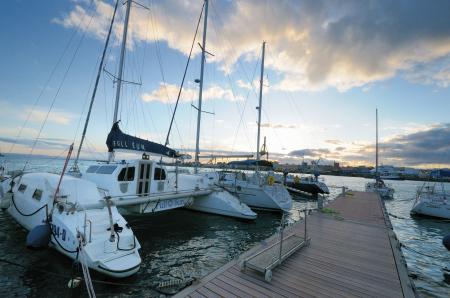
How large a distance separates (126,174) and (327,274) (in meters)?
9.99

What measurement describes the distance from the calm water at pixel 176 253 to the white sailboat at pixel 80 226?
678mm

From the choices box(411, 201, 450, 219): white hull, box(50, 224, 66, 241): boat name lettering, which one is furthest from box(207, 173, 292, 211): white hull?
box(50, 224, 66, 241): boat name lettering

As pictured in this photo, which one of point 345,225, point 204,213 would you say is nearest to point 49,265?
point 204,213

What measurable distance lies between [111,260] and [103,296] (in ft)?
2.77

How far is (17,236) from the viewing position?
1027cm

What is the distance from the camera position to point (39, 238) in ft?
23.3

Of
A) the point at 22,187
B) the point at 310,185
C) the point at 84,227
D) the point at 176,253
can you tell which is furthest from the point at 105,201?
the point at 310,185

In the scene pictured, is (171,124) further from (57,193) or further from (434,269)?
(434,269)

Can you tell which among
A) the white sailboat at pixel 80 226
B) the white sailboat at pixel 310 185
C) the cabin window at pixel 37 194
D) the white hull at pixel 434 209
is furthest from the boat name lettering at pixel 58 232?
the white sailboat at pixel 310 185

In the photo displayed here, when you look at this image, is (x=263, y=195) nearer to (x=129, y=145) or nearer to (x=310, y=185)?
(x=129, y=145)

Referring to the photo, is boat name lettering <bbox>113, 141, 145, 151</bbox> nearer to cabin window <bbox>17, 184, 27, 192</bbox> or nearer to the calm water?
cabin window <bbox>17, 184, 27, 192</bbox>

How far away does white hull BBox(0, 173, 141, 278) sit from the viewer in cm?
646

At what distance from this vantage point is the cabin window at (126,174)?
1197 centimetres

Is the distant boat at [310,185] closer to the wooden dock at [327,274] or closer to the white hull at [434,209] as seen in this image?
the white hull at [434,209]
